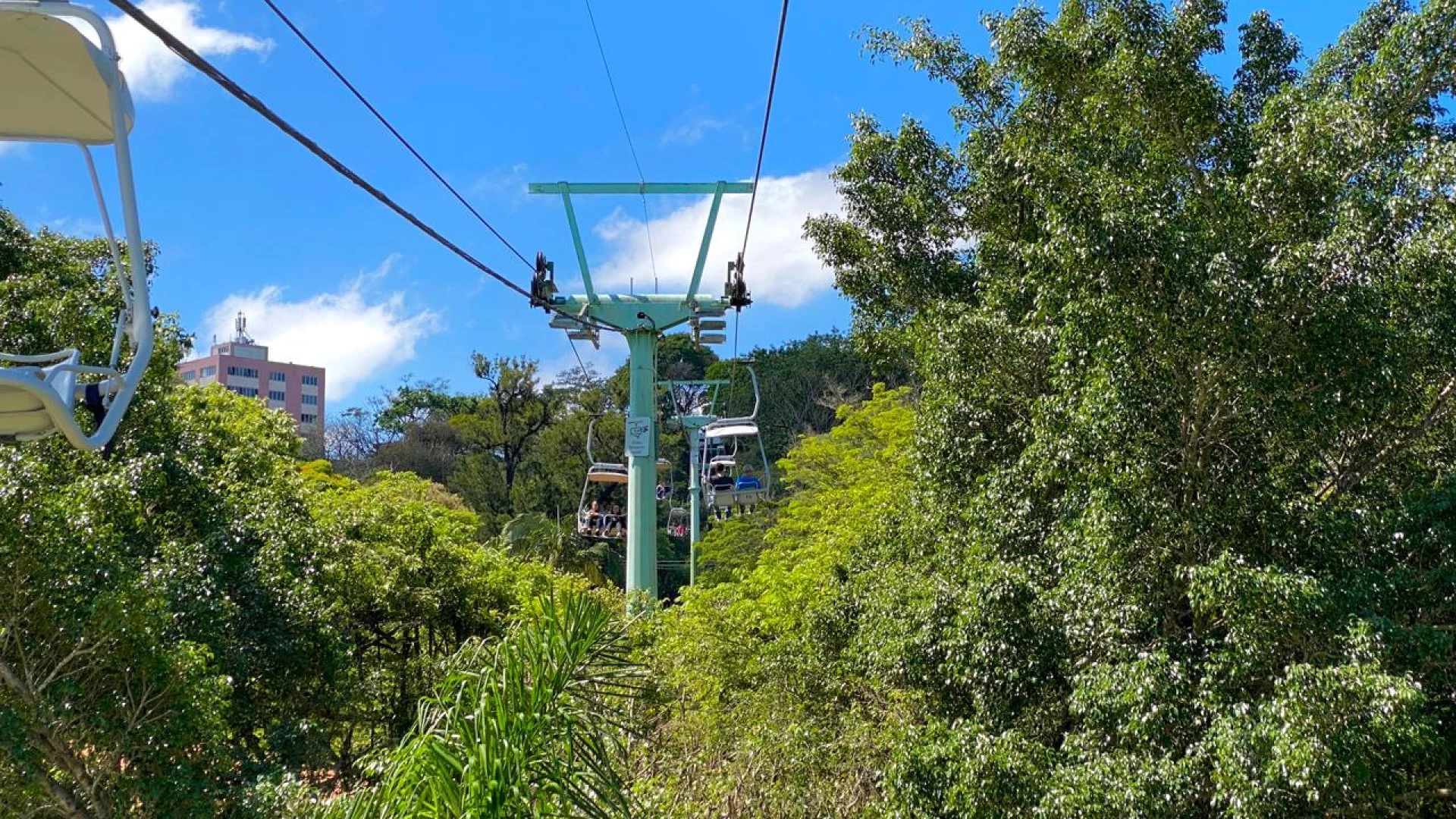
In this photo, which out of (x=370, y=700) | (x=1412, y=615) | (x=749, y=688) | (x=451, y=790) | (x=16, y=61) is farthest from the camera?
(x=370, y=700)

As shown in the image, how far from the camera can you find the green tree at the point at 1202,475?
20.8 feet

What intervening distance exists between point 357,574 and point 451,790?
9.40 metres

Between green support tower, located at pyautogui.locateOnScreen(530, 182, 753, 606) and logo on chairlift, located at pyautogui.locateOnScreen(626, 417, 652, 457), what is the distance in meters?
0.01

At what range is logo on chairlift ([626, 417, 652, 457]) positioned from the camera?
635 inches

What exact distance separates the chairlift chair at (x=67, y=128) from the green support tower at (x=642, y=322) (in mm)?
11855

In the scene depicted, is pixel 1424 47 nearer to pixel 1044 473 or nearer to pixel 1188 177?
pixel 1188 177

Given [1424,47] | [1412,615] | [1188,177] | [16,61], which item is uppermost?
[1424,47]

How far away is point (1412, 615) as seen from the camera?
6938 mm

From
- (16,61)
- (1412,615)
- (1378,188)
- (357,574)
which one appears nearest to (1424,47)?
(1378,188)

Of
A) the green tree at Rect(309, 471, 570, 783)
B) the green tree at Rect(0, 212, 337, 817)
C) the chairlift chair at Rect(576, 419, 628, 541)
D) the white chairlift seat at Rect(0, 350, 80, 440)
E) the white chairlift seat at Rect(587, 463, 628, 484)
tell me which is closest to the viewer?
the white chairlift seat at Rect(0, 350, 80, 440)

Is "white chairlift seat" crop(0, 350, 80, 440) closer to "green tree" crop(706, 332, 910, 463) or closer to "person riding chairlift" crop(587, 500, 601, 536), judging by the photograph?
"person riding chairlift" crop(587, 500, 601, 536)

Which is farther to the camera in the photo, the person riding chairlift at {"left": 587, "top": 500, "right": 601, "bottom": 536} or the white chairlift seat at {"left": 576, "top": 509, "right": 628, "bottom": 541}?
the person riding chairlift at {"left": 587, "top": 500, "right": 601, "bottom": 536}

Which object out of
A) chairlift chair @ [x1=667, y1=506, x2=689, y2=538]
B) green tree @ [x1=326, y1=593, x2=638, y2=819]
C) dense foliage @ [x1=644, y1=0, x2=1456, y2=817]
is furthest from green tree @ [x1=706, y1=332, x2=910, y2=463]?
green tree @ [x1=326, y1=593, x2=638, y2=819]

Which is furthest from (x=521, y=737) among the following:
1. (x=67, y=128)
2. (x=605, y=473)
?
(x=605, y=473)
